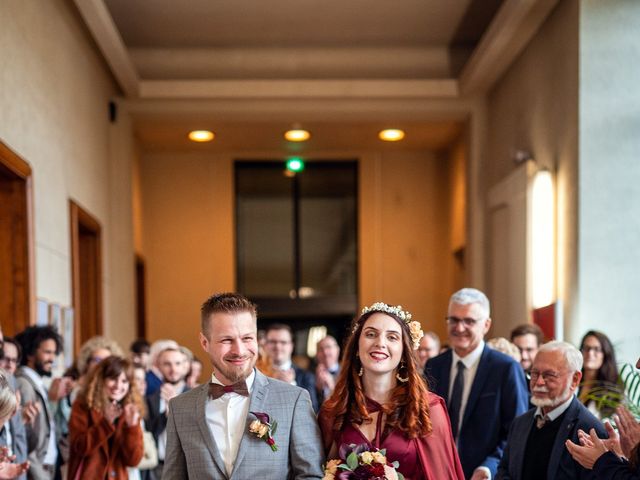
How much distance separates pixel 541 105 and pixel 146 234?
22.1 ft

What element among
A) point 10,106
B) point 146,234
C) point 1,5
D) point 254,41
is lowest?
point 146,234

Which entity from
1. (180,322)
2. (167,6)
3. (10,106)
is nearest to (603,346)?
(10,106)

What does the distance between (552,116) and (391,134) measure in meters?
4.07

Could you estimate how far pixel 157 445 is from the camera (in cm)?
629

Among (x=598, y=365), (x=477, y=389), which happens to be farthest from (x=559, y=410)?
(x=598, y=365)

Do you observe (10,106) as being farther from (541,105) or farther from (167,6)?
(541,105)

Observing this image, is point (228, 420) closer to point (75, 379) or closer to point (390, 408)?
point (390, 408)

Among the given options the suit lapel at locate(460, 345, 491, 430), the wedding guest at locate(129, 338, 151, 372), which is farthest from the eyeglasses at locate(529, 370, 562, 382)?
the wedding guest at locate(129, 338, 151, 372)

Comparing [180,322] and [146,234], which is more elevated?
[146,234]

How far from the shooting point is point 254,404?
3.19m

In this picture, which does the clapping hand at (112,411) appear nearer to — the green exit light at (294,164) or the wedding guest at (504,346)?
the wedding guest at (504,346)

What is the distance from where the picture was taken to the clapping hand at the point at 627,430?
3.43 m

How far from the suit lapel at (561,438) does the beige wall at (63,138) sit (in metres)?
3.92

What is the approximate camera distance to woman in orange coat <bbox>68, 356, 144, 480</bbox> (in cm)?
527
